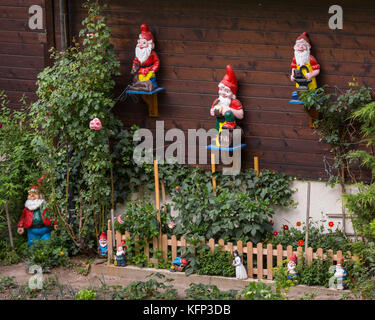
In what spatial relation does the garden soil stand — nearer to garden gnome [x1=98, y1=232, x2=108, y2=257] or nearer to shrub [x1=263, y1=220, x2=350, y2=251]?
garden gnome [x1=98, y1=232, x2=108, y2=257]

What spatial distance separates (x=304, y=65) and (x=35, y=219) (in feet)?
12.9

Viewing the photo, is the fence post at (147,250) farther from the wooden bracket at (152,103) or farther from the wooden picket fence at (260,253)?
the wooden bracket at (152,103)

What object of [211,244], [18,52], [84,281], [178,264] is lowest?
[84,281]

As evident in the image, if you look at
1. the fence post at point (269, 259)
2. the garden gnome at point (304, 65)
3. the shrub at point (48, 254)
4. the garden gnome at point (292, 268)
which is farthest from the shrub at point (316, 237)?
the shrub at point (48, 254)

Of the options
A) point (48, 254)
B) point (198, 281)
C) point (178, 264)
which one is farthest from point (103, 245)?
point (198, 281)

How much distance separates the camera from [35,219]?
8977 millimetres

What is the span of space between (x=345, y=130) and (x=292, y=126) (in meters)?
0.65

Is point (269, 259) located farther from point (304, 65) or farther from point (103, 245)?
point (304, 65)

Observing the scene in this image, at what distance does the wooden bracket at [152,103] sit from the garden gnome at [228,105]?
81cm

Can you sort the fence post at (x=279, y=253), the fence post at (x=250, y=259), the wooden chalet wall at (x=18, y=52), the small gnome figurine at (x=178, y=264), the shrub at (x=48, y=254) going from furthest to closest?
the wooden chalet wall at (x=18, y=52), the shrub at (x=48, y=254), the small gnome figurine at (x=178, y=264), the fence post at (x=250, y=259), the fence post at (x=279, y=253)

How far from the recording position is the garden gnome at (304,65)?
26.6 ft

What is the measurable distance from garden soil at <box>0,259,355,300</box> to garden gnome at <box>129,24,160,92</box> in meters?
2.40

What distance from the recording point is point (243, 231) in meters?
8.25

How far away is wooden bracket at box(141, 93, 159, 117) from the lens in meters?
8.91
